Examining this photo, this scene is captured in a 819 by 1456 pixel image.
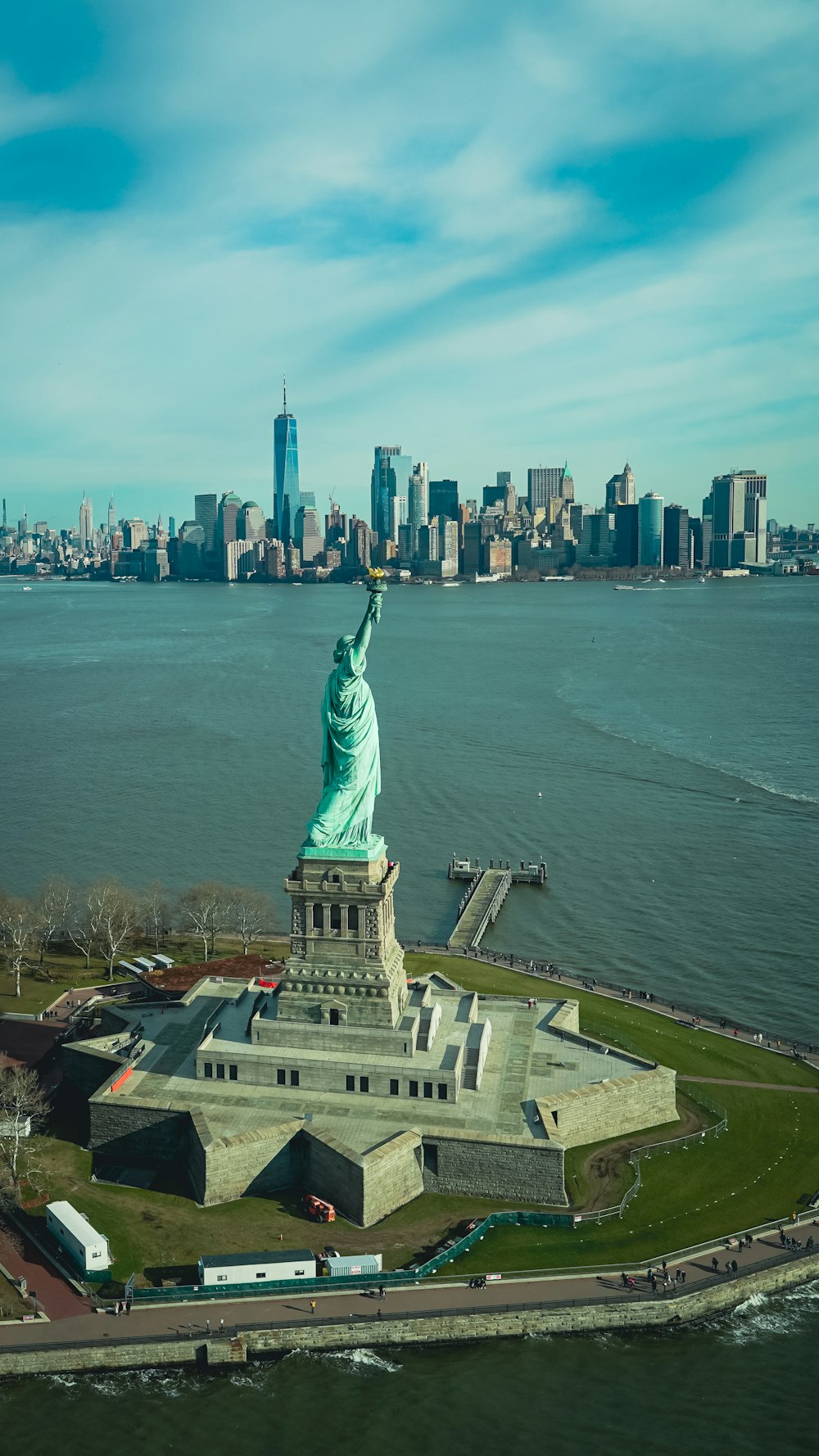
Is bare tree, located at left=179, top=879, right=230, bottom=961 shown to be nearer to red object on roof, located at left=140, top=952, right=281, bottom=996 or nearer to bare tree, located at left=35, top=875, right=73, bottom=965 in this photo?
red object on roof, located at left=140, top=952, right=281, bottom=996

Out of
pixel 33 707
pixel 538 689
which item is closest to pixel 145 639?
pixel 33 707

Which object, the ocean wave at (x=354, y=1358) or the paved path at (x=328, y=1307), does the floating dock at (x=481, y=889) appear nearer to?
the paved path at (x=328, y=1307)

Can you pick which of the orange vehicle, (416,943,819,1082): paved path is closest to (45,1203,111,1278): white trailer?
the orange vehicle

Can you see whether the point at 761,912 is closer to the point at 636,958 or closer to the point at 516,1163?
the point at 636,958

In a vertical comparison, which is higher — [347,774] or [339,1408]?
[347,774]

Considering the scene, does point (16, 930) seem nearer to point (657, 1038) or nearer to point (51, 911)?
point (51, 911)

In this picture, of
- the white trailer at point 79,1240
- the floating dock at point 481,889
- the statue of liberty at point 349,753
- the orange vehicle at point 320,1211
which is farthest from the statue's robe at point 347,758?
the floating dock at point 481,889
